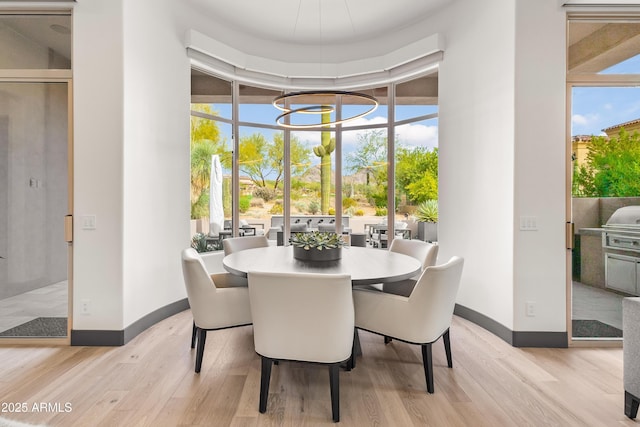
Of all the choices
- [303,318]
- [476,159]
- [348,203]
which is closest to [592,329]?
[476,159]

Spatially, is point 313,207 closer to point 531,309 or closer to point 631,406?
point 531,309

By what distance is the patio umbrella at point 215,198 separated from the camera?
4.60 meters

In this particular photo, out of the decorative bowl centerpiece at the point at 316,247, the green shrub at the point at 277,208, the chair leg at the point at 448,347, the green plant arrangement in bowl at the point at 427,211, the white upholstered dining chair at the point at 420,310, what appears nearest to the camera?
the white upholstered dining chair at the point at 420,310

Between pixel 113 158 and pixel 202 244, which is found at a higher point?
pixel 113 158

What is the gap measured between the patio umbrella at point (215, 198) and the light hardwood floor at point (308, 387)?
184cm

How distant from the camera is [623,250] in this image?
299 centimetres

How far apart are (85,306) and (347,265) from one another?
2.34m

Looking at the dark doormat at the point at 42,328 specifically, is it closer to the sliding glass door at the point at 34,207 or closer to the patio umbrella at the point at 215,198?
the sliding glass door at the point at 34,207

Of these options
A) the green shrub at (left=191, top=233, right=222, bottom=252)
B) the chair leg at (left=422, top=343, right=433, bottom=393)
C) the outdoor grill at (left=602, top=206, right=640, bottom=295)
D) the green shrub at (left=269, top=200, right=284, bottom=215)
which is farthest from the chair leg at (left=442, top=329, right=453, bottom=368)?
the green shrub at (left=269, top=200, right=284, bottom=215)

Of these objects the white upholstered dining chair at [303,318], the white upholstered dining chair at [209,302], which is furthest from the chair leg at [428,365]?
the white upholstered dining chair at [209,302]

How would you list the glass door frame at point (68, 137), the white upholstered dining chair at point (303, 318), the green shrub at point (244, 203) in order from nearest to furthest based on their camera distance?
the white upholstered dining chair at point (303, 318)
the glass door frame at point (68, 137)
the green shrub at point (244, 203)

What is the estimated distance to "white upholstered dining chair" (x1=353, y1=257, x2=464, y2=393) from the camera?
2.16 m

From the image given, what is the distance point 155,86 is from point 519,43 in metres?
3.50

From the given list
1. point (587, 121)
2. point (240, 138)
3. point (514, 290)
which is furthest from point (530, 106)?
point (240, 138)
